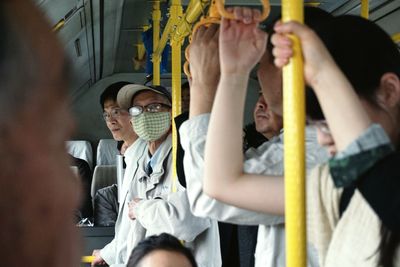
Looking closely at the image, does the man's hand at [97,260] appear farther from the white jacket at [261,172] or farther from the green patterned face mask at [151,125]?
the white jacket at [261,172]

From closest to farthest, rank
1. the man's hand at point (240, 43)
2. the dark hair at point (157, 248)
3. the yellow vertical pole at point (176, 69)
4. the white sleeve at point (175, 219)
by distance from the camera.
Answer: the man's hand at point (240, 43) → the dark hair at point (157, 248) → the white sleeve at point (175, 219) → the yellow vertical pole at point (176, 69)

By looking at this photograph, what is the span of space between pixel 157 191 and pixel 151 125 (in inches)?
13.3

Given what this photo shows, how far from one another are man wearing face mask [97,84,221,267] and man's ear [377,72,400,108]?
1539mm

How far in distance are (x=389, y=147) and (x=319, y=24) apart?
36cm

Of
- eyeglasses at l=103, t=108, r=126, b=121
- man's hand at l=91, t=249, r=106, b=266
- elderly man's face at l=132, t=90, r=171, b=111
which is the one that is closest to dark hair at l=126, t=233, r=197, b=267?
elderly man's face at l=132, t=90, r=171, b=111

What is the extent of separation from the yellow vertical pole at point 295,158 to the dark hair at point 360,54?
133 mm

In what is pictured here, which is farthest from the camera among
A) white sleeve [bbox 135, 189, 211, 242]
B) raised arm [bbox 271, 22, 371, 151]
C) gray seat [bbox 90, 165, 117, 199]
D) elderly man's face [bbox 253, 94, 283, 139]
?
gray seat [bbox 90, 165, 117, 199]

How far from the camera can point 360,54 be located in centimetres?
108

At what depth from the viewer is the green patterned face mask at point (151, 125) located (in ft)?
10.1

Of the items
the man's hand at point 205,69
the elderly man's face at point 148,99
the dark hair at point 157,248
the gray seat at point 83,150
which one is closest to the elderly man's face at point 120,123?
the elderly man's face at point 148,99

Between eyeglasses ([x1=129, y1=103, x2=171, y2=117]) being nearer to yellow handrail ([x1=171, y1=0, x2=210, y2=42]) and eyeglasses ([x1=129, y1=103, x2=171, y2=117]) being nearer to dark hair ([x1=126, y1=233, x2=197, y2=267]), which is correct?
yellow handrail ([x1=171, y1=0, x2=210, y2=42])

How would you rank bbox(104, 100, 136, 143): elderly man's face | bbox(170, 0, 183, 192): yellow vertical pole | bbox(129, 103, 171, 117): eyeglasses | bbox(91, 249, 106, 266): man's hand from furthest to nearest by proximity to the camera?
1. bbox(104, 100, 136, 143): elderly man's face
2. bbox(91, 249, 106, 266): man's hand
3. bbox(129, 103, 171, 117): eyeglasses
4. bbox(170, 0, 183, 192): yellow vertical pole

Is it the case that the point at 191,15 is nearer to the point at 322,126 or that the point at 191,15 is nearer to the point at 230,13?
the point at 230,13

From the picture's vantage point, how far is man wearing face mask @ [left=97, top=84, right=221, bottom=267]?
99.6 inches
